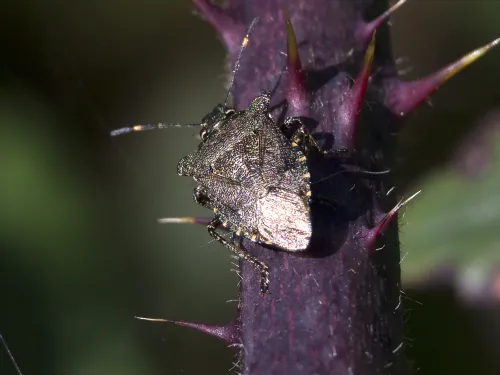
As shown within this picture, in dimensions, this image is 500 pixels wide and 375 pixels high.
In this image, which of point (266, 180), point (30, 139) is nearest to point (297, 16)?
point (266, 180)

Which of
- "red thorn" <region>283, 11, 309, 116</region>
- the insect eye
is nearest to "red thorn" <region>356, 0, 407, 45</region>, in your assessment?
"red thorn" <region>283, 11, 309, 116</region>

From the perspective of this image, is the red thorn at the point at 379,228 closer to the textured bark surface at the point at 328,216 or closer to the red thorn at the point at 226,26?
the textured bark surface at the point at 328,216

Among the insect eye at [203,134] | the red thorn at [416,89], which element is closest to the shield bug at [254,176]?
the insect eye at [203,134]

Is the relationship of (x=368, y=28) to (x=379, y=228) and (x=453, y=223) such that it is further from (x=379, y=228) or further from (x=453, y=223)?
(x=453, y=223)

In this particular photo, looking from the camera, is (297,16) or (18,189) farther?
(18,189)

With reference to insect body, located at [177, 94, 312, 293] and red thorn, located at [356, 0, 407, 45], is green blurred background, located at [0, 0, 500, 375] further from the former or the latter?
red thorn, located at [356, 0, 407, 45]

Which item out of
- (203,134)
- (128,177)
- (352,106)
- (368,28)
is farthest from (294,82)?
(128,177)

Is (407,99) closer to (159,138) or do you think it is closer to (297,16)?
(297,16)
